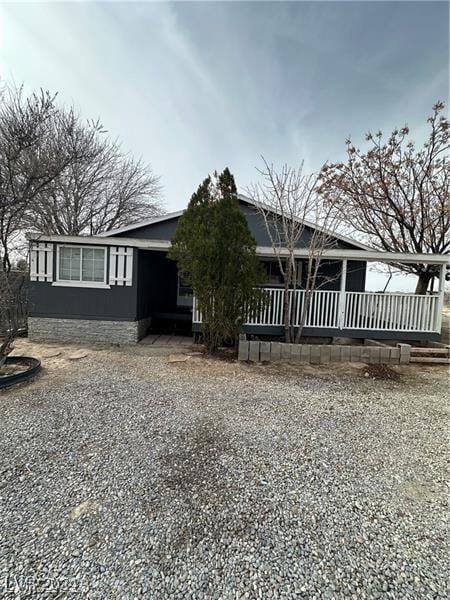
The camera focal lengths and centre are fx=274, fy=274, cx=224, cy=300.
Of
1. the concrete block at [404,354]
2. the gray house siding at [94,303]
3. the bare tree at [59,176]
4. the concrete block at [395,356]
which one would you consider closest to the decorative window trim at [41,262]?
the gray house siding at [94,303]

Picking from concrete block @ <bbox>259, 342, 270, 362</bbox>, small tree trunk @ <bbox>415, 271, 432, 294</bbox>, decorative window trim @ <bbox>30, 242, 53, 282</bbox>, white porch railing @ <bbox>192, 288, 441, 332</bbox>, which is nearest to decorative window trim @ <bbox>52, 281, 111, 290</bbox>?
decorative window trim @ <bbox>30, 242, 53, 282</bbox>

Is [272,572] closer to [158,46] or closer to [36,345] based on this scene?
[36,345]

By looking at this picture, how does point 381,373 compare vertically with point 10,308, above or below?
below

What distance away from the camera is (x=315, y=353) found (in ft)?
20.2

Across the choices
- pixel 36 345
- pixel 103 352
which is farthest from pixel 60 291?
pixel 103 352

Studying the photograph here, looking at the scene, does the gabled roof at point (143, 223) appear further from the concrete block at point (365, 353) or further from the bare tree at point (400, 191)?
the concrete block at point (365, 353)

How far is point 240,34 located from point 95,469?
10.6m

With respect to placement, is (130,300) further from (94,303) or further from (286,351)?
(286,351)

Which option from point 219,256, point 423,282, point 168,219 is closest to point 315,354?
point 219,256

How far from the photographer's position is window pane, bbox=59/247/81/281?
24.4 ft

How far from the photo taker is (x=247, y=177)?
323 inches

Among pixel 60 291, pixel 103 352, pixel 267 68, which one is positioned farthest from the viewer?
pixel 267 68

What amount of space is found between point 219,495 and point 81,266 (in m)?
7.00

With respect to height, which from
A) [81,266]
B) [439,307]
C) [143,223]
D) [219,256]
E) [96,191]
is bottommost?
[439,307]
